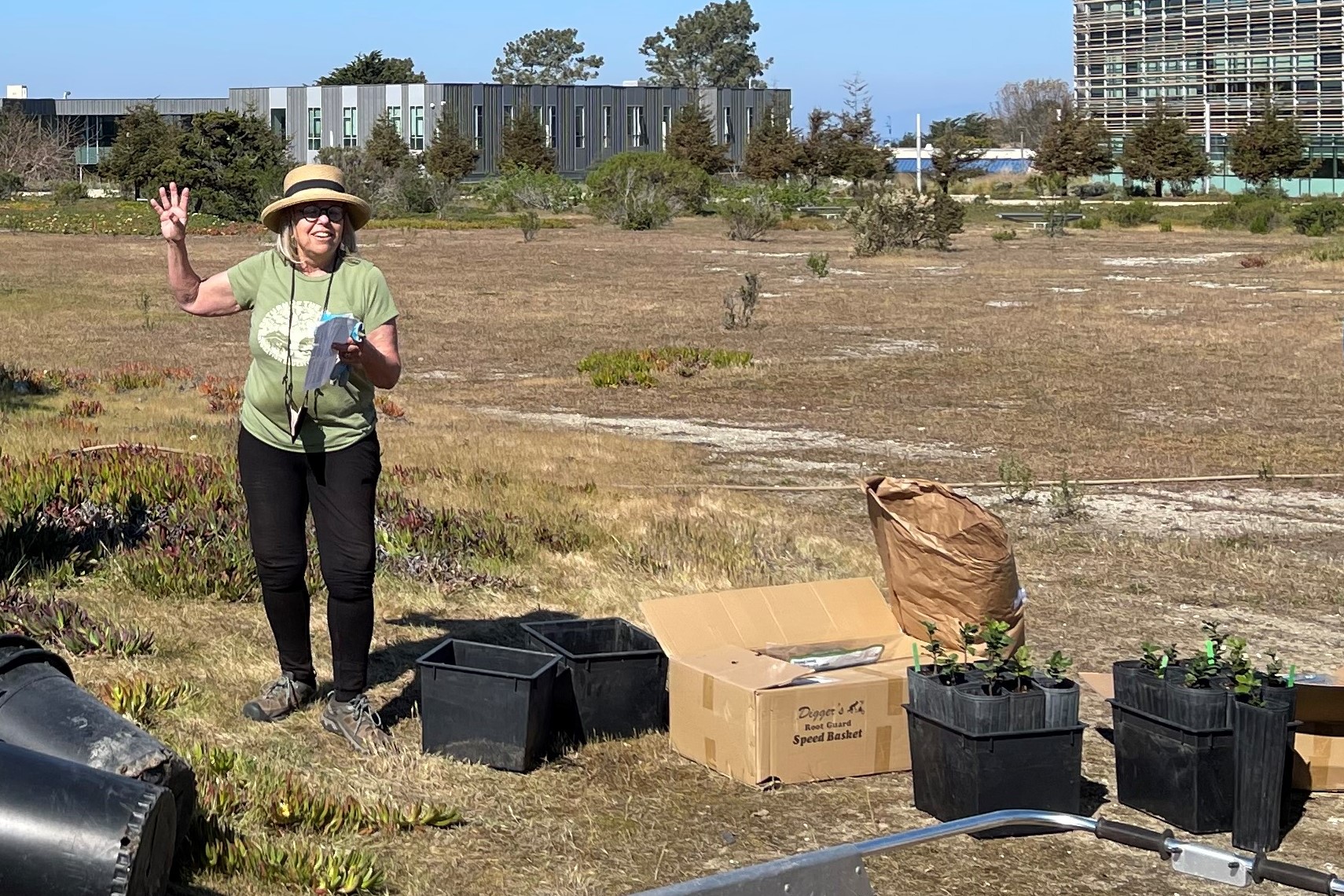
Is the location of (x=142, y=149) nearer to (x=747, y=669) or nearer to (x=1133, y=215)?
(x=1133, y=215)

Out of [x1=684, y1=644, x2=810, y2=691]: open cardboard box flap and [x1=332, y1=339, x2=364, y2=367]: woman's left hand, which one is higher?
[x1=332, y1=339, x2=364, y2=367]: woman's left hand

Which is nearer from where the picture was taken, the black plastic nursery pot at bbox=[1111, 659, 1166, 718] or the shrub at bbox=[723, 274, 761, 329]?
the black plastic nursery pot at bbox=[1111, 659, 1166, 718]

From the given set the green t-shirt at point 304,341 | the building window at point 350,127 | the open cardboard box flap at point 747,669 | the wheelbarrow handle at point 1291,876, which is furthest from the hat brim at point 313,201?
the building window at point 350,127

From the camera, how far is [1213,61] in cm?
11856

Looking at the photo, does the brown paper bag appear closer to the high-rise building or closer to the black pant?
the black pant

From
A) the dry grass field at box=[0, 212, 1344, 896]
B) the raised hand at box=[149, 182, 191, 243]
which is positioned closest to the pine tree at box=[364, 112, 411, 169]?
the dry grass field at box=[0, 212, 1344, 896]

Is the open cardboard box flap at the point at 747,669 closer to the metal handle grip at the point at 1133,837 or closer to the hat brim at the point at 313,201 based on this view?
the hat brim at the point at 313,201

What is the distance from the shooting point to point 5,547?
800 centimetres

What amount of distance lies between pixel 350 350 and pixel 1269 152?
79.1m

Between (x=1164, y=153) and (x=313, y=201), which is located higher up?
(x=1164, y=153)

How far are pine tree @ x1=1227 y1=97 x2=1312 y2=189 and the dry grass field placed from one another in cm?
4899

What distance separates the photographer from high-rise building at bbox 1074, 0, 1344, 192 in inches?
4493

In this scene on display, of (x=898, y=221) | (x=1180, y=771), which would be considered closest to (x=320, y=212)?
(x=1180, y=771)

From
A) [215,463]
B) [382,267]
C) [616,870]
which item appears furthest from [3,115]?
[616,870]
